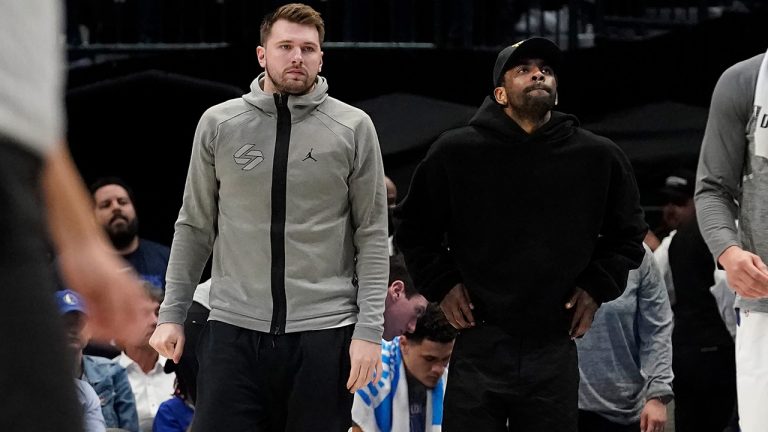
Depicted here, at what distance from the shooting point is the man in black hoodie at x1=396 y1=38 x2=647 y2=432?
4199 mm

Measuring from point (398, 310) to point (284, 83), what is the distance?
6.27 ft

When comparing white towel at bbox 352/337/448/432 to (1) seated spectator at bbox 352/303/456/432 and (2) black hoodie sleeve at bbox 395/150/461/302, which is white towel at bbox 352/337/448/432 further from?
(2) black hoodie sleeve at bbox 395/150/461/302

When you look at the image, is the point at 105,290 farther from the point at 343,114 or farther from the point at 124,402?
the point at 124,402

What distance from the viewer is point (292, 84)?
4.20 metres

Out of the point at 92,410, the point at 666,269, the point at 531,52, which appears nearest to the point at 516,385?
the point at 531,52

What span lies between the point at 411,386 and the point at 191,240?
122cm

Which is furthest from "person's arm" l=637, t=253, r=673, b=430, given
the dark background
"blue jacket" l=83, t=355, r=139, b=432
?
the dark background

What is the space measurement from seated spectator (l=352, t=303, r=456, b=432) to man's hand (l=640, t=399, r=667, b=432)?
30.2 inches

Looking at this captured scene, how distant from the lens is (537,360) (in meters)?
4.19

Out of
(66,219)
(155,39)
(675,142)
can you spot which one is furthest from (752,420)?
(155,39)

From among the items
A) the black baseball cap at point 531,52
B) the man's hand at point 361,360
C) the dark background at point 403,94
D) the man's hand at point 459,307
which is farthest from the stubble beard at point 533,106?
the dark background at point 403,94

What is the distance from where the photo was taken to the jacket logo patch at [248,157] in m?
4.15

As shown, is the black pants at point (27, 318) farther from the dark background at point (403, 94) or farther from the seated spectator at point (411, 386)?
the dark background at point (403, 94)

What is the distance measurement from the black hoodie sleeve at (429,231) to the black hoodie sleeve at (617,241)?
419 millimetres
